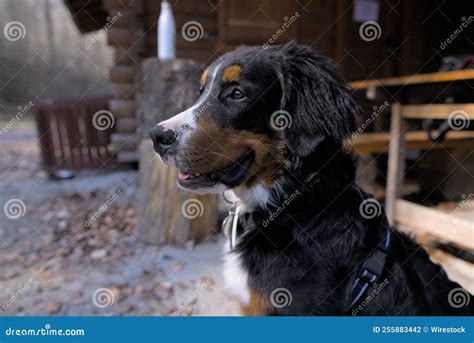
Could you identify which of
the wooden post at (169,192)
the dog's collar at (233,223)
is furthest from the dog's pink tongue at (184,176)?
the wooden post at (169,192)

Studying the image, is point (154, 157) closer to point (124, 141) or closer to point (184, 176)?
point (184, 176)

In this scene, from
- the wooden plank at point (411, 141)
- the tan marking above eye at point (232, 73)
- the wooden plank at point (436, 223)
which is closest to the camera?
the tan marking above eye at point (232, 73)

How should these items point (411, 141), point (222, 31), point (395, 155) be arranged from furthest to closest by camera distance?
point (222, 31), point (411, 141), point (395, 155)

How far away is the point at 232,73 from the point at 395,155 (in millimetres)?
2260

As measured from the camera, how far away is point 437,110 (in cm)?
292

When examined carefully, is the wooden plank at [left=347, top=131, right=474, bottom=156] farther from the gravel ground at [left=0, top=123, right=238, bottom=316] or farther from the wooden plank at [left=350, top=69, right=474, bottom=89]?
the gravel ground at [left=0, top=123, right=238, bottom=316]

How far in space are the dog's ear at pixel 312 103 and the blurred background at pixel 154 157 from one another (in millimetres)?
126

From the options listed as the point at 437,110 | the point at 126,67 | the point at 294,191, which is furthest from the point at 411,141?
the point at 126,67

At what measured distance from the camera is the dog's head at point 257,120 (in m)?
1.71

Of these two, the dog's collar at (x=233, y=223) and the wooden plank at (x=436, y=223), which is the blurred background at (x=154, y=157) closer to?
the wooden plank at (x=436, y=223)

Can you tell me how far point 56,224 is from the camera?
13.3ft

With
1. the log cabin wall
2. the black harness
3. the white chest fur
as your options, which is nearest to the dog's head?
the white chest fur

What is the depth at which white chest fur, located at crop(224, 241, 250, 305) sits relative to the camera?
171cm
